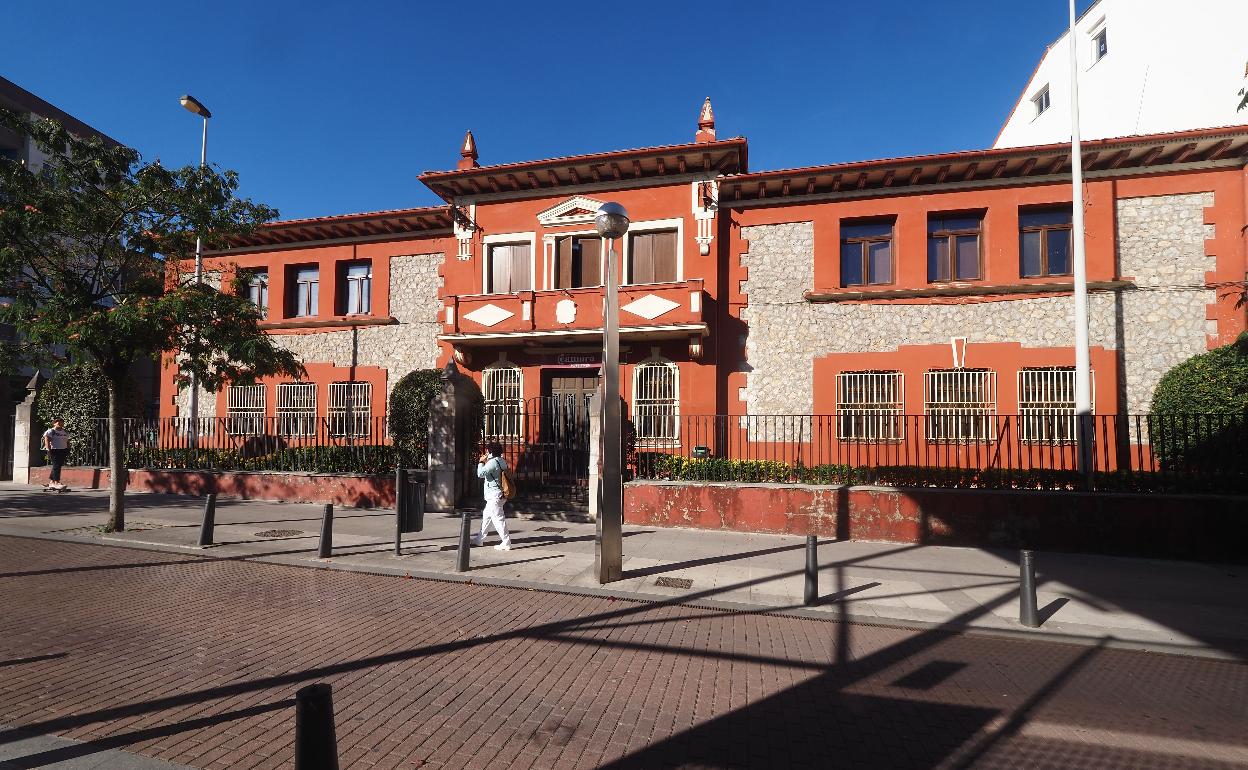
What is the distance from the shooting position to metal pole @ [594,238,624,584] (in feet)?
22.9

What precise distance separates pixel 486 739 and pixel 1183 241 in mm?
16462

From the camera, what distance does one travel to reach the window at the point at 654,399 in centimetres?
1362

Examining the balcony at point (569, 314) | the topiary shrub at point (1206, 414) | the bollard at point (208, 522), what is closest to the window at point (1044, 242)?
the topiary shrub at point (1206, 414)

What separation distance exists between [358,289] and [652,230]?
→ 9.63 meters

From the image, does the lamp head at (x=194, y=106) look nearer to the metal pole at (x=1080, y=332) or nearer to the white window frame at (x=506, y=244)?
the white window frame at (x=506, y=244)

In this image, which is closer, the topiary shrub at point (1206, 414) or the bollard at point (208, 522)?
the bollard at point (208, 522)

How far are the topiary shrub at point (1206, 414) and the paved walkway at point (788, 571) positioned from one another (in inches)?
68.8

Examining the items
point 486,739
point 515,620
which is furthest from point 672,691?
point 515,620

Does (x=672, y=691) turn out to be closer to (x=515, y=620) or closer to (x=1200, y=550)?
(x=515, y=620)

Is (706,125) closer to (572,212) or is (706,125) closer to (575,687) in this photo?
Result: (572,212)

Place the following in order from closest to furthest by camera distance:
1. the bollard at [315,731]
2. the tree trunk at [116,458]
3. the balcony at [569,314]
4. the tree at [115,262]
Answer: the bollard at [315,731] → the tree at [115,262] → the tree trunk at [116,458] → the balcony at [569,314]

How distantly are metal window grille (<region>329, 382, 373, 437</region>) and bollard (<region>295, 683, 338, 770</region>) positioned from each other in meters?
15.0

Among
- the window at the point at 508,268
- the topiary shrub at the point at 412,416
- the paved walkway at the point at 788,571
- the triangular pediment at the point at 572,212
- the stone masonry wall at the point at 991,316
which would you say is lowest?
the paved walkway at the point at 788,571

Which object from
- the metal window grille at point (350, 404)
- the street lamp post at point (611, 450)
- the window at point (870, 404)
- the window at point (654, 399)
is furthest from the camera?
the metal window grille at point (350, 404)
